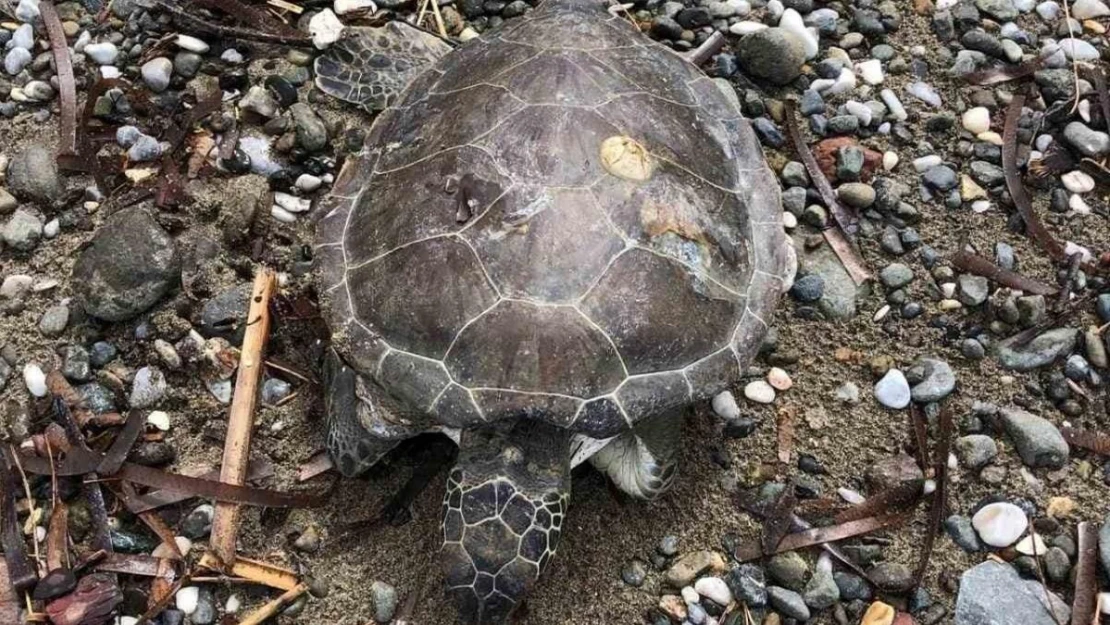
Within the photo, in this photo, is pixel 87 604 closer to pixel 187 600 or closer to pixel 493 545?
pixel 187 600

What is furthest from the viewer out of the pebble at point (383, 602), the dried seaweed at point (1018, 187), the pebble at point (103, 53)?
the pebble at point (103, 53)

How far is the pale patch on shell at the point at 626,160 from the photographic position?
296cm

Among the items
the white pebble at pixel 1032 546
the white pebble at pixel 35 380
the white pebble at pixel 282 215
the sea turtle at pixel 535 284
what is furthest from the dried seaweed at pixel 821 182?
the white pebble at pixel 35 380

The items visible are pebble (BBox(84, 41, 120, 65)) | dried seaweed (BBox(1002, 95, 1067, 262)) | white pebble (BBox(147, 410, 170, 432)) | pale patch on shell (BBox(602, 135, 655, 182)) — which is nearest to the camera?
pale patch on shell (BBox(602, 135, 655, 182))

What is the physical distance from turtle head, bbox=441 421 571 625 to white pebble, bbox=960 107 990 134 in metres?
2.40

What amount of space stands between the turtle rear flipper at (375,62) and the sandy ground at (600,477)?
0.63 meters

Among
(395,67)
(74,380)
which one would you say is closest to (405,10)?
(395,67)

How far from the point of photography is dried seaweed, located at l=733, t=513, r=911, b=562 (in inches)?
127

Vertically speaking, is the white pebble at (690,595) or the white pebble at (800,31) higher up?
the white pebble at (800,31)

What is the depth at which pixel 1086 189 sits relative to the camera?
398cm

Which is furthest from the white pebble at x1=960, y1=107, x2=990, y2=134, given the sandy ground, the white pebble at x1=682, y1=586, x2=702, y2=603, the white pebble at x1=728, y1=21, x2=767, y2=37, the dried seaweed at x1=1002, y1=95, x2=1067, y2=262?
the white pebble at x1=682, y1=586, x2=702, y2=603

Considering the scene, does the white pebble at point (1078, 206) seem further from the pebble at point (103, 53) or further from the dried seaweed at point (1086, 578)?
the pebble at point (103, 53)

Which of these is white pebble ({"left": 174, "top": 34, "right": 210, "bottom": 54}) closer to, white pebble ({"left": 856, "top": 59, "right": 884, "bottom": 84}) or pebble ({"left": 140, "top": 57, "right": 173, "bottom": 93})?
pebble ({"left": 140, "top": 57, "right": 173, "bottom": 93})

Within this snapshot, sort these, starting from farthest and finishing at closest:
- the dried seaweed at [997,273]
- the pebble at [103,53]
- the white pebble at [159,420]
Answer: the pebble at [103,53] < the dried seaweed at [997,273] < the white pebble at [159,420]
